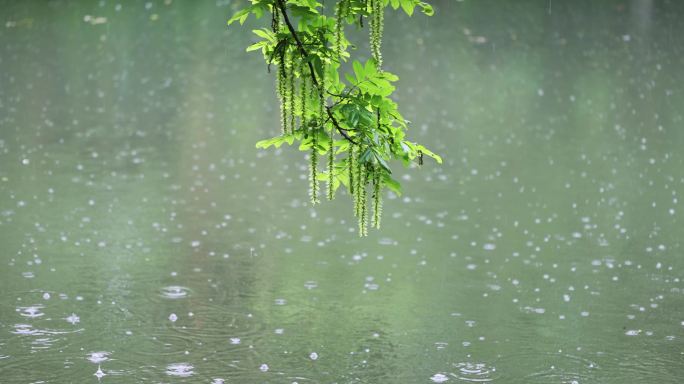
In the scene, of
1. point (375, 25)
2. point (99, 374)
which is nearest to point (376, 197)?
Result: point (375, 25)

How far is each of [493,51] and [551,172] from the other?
39.7 feet

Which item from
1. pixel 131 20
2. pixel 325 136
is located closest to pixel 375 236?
pixel 325 136

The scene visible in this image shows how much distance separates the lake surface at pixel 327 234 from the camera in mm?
9297

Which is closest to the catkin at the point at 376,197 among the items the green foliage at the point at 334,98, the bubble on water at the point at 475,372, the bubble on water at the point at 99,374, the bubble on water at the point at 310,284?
the green foliage at the point at 334,98

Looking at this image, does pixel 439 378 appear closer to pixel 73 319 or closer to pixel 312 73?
pixel 73 319

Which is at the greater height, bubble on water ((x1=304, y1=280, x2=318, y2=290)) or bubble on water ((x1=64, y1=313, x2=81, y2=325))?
bubble on water ((x1=304, y1=280, x2=318, y2=290))

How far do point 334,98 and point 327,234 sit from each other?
715 cm

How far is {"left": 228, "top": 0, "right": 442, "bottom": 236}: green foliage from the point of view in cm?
584

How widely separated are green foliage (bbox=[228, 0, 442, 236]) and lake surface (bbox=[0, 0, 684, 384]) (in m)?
3.07

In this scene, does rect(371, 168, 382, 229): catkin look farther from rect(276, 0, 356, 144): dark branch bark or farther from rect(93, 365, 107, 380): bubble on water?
rect(93, 365, 107, 380): bubble on water

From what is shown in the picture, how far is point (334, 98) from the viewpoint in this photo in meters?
6.09

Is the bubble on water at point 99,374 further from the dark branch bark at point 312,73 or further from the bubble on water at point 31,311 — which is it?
the dark branch bark at point 312,73

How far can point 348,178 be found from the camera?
6105 mm

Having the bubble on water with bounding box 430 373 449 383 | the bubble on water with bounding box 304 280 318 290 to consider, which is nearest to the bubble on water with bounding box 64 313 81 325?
the bubble on water with bounding box 304 280 318 290
